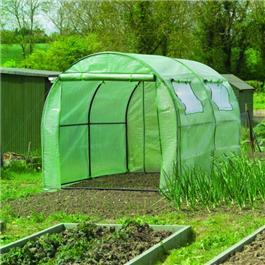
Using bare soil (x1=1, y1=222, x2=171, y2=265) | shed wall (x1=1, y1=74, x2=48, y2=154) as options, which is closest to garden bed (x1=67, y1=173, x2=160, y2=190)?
shed wall (x1=1, y1=74, x2=48, y2=154)

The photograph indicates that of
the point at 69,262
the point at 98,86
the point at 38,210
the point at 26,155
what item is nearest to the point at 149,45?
the point at 26,155

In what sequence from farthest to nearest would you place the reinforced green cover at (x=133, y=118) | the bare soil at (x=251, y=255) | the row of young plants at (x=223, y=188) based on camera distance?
the reinforced green cover at (x=133, y=118) < the row of young plants at (x=223, y=188) < the bare soil at (x=251, y=255)

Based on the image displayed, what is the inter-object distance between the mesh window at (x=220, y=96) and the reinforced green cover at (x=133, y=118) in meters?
0.03

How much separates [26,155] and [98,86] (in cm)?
364

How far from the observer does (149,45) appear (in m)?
38.8

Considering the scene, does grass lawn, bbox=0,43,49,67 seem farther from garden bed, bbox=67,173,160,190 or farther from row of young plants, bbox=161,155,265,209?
row of young plants, bbox=161,155,265,209

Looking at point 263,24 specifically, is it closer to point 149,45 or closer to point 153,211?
point 149,45

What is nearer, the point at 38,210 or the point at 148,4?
the point at 38,210

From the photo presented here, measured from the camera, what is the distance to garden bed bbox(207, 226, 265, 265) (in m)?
5.75

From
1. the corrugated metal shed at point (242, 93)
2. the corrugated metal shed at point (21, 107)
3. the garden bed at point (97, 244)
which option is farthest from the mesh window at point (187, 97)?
the corrugated metal shed at point (242, 93)

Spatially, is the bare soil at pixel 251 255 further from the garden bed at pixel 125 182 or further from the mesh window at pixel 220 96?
the mesh window at pixel 220 96

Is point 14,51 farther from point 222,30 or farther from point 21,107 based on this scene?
point 21,107

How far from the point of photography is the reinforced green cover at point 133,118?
1066cm

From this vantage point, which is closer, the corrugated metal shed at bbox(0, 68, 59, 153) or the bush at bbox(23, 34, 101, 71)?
the corrugated metal shed at bbox(0, 68, 59, 153)
